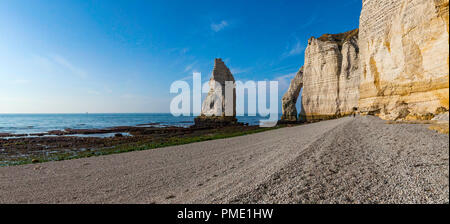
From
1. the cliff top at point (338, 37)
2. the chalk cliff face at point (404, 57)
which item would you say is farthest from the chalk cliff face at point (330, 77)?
the chalk cliff face at point (404, 57)

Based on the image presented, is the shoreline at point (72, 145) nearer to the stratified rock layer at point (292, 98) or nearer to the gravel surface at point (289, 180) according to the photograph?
the gravel surface at point (289, 180)

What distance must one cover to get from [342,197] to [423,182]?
128 cm

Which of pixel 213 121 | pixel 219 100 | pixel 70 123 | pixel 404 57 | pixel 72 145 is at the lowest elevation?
pixel 72 145

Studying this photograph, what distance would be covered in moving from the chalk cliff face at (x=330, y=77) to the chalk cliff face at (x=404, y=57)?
16.4m

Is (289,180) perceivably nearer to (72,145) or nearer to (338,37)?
(72,145)

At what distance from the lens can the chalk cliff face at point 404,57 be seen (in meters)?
6.77

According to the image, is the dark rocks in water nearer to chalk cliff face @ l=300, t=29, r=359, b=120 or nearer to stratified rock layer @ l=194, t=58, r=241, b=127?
stratified rock layer @ l=194, t=58, r=241, b=127

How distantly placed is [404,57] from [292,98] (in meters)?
32.7

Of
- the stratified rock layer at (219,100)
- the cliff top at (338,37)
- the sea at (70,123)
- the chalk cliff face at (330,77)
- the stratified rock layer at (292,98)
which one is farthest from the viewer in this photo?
the stratified rock layer at (219,100)

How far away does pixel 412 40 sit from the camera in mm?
8594

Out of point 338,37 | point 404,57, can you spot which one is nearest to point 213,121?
point 338,37

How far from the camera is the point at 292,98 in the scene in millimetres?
41719
